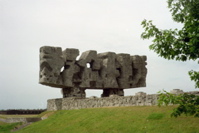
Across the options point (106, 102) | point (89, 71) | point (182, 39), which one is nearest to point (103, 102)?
point (106, 102)

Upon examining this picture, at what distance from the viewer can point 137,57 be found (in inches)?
1412

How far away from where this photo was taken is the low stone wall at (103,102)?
1983 cm

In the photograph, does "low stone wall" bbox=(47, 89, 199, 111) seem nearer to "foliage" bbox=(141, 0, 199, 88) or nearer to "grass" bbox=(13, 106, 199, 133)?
"grass" bbox=(13, 106, 199, 133)

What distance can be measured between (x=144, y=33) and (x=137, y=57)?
26302 mm

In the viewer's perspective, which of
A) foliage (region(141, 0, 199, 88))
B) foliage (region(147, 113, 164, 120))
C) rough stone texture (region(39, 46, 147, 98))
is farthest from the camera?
rough stone texture (region(39, 46, 147, 98))

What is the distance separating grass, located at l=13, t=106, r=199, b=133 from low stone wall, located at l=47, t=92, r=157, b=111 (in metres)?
0.74

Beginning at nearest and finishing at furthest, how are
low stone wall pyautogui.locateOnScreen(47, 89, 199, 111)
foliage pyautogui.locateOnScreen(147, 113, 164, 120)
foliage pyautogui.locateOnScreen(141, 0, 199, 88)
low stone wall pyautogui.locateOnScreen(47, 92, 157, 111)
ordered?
1. foliage pyautogui.locateOnScreen(141, 0, 199, 88)
2. foliage pyautogui.locateOnScreen(147, 113, 164, 120)
3. low stone wall pyautogui.locateOnScreen(47, 89, 199, 111)
4. low stone wall pyautogui.locateOnScreen(47, 92, 157, 111)

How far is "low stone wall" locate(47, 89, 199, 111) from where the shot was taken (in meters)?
19.7

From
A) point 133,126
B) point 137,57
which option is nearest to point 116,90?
point 137,57

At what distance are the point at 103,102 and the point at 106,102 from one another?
0.41 m

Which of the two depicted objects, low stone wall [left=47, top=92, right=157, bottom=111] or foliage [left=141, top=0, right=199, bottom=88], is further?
low stone wall [left=47, top=92, right=157, bottom=111]

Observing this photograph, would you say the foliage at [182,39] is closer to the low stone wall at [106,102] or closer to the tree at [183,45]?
the tree at [183,45]

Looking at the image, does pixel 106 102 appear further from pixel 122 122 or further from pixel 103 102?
pixel 122 122

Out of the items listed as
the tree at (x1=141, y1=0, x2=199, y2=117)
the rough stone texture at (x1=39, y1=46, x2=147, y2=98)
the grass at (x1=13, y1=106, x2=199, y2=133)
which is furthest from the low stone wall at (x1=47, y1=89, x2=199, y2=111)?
the tree at (x1=141, y1=0, x2=199, y2=117)
